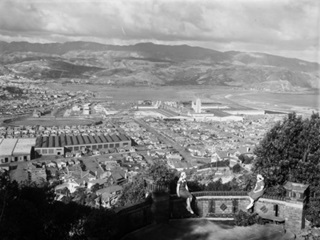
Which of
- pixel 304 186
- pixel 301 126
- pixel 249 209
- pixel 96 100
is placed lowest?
pixel 96 100

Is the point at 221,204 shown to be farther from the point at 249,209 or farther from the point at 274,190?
the point at 274,190

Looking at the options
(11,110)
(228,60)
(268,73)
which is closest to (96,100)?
(11,110)

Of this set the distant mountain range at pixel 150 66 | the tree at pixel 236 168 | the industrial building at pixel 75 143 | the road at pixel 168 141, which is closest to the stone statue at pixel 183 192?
the tree at pixel 236 168

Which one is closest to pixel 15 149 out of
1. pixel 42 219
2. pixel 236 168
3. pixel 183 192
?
pixel 236 168

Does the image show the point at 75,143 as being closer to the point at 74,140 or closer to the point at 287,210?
the point at 74,140

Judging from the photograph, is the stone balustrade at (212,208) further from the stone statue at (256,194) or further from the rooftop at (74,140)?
the rooftop at (74,140)

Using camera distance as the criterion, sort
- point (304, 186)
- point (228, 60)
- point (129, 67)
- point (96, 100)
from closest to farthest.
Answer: point (304, 186)
point (96, 100)
point (129, 67)
point (228, 60)

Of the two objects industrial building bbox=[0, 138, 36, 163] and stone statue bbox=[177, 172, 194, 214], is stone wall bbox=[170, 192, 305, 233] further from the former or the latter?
industrial building bbox=[0, 138, 36, 163]
